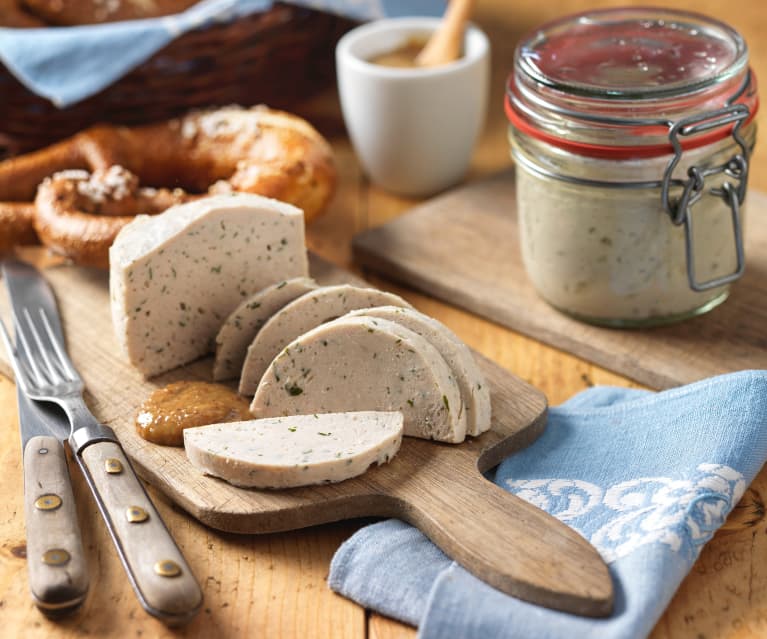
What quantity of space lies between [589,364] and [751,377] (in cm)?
50

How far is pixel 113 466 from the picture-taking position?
2000 millimetres

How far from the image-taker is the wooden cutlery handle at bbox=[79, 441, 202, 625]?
1.72m

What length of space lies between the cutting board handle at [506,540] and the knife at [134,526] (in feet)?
1.50

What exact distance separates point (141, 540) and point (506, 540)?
634 mm

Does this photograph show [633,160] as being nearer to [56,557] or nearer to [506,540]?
[506,540]

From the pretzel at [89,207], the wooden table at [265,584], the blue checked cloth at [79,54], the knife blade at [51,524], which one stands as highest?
the blue checked cloth at [79,54]

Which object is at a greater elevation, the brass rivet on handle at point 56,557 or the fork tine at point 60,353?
the brass rivet on handle at point 56,557

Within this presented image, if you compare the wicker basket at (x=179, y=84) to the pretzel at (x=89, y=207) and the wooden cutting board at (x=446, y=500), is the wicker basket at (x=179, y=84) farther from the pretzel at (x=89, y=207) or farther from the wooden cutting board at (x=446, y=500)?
the wooden cutting board at (x=446, y=500)

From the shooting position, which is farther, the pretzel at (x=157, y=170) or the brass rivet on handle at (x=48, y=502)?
the pretzel at (x=157, y=170)

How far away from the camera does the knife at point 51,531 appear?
1749 millimetres

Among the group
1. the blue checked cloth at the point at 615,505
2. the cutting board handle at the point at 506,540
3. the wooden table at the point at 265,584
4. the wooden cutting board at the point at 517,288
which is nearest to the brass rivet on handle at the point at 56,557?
the wooden table at the point at 265,584

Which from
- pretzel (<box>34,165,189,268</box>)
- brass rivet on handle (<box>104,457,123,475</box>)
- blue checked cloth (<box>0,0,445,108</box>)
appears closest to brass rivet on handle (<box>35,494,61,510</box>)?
brass rivet on handle (<box>104,457,123,475</box>)

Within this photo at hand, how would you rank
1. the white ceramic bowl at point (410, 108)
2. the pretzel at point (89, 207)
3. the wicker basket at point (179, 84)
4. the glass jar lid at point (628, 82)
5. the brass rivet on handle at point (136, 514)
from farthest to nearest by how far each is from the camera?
the wicker basket at point (179, 84) → the white ceramic bowl at point (410, 108) → the pretzel at point (89, 207) → the glass jar lid at point (628, 82) → the brass rivet on handle at point (136, 514)

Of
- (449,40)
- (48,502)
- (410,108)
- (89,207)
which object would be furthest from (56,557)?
(449,40)
